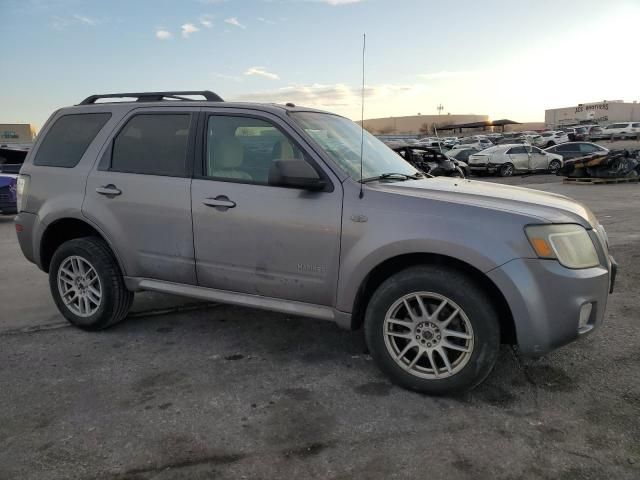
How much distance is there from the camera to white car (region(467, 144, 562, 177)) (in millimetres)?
23703

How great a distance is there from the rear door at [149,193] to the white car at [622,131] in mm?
56935

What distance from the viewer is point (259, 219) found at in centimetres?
363

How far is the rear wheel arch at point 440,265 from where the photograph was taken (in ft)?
10.5

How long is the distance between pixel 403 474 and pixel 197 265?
2.13m

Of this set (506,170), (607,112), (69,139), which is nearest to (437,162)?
(69,139)

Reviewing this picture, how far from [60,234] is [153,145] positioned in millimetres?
1299

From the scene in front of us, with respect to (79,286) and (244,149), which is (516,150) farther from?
(79,286)

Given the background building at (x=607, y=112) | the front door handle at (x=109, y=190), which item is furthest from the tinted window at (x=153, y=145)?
the background building at (x=607, y=112)

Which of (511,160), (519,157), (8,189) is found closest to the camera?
(8,189)

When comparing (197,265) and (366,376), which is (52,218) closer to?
(197,265)

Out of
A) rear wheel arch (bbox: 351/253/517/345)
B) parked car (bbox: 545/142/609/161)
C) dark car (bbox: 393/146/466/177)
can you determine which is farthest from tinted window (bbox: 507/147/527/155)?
rear wheel arch (bbox: 351/253/517/345)

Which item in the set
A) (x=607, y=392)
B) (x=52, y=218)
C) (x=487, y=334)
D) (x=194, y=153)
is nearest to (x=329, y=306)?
(x=487, y=334)

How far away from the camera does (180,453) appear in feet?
8.97

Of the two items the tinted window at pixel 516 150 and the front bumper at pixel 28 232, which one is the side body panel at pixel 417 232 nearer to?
the front bumper at pixel 28 232
